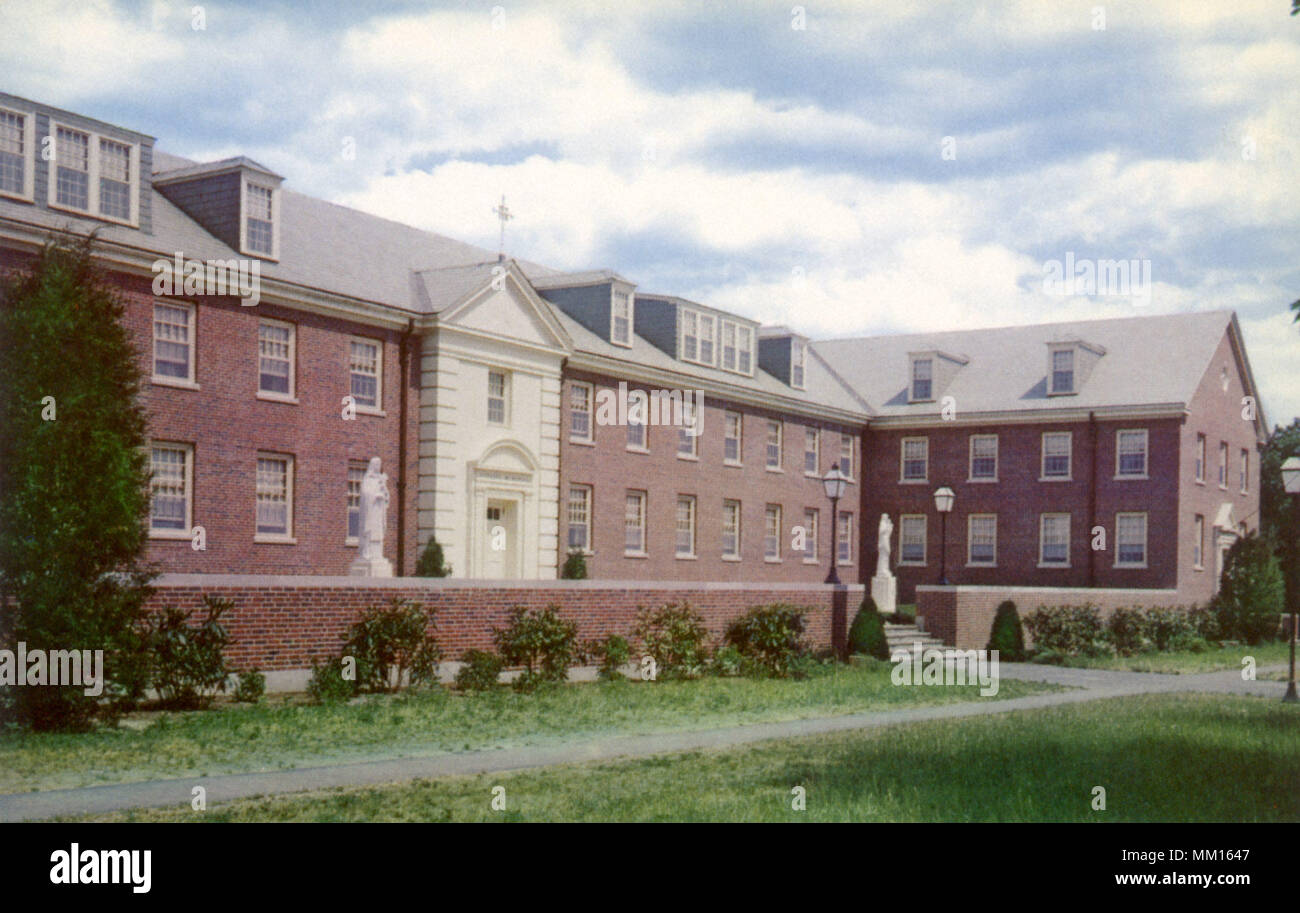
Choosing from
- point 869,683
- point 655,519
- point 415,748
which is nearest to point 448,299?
point 655,519

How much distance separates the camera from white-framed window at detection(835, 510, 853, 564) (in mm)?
45844

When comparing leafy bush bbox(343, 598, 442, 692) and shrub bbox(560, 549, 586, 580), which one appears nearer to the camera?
leafy bush bbox(343, 598, 442, 692)

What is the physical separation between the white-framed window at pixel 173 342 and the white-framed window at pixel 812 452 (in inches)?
921

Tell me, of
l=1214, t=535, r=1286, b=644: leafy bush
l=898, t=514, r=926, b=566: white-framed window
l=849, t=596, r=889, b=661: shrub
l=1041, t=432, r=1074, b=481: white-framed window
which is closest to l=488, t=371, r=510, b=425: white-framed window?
l=849, t=596, r=889, b=661: shrub

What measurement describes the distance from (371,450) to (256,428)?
295cm

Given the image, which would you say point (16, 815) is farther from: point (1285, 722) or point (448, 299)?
point (448, 299)

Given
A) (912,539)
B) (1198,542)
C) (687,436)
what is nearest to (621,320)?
(687,436)

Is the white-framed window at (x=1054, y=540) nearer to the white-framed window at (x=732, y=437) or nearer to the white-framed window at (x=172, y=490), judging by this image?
the white-framed window at (x=732, y=437)

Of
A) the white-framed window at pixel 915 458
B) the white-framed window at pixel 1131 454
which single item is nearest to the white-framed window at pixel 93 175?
the white-framed window at pixel 915 458

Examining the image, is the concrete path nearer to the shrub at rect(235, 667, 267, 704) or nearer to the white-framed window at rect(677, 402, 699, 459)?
the shrub at rect(235, 667, 267, 704)

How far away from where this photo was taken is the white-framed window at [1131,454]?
4175 centimetres

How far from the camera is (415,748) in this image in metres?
13.9

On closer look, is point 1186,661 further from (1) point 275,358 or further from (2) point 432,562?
(1) point 275,358

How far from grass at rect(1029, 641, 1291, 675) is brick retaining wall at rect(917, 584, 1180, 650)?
6.63 feet
